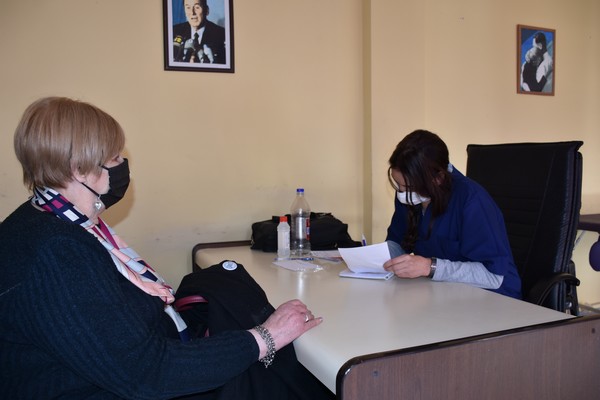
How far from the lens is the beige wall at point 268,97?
7.01 feet

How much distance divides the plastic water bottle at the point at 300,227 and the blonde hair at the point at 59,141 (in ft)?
3.92

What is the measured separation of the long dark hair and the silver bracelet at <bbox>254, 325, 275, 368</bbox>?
33.0 inches

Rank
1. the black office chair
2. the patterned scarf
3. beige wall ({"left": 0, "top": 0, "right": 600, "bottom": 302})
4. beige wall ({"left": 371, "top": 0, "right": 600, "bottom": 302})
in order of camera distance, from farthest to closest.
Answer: beige wall ({"left": 371, "top": 0, "right": 600, "bottom": 302}), beige wall ({"left": 0, "top": 0, "right": 600, "bottom": 302}), the black office chair, the patterned scarf

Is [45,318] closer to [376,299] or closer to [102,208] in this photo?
[102,208]

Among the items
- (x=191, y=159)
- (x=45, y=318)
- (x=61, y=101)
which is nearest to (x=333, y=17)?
(x=191, y=159)

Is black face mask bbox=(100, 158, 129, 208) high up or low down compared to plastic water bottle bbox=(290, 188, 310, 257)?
up

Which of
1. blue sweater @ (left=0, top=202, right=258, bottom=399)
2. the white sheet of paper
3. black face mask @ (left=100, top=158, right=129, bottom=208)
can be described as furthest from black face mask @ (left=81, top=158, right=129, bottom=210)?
the white sheet of paper

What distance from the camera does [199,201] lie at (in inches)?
93.6

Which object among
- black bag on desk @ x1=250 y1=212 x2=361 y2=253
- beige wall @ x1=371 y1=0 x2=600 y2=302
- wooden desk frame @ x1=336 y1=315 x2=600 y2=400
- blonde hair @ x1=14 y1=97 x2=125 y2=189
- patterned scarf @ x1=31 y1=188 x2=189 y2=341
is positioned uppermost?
beige wall @ x1=371 y1=0 x2=600 y2=302

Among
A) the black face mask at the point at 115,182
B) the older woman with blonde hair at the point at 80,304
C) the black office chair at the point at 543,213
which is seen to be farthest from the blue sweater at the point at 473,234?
the black face mask at the point at 115,182

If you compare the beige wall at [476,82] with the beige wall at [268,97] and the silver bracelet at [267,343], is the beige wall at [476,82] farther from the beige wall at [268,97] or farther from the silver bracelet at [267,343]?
the silver bracelet at [267,343]

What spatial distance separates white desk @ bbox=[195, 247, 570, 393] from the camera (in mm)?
1003

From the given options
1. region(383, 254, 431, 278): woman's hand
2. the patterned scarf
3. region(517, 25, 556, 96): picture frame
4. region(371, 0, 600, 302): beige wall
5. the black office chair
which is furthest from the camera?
region(517, 25, 556, 96): picture frame

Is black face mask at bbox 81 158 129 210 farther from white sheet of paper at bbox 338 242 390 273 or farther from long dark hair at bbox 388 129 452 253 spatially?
long dark hair at bbox 388 129 452 253
